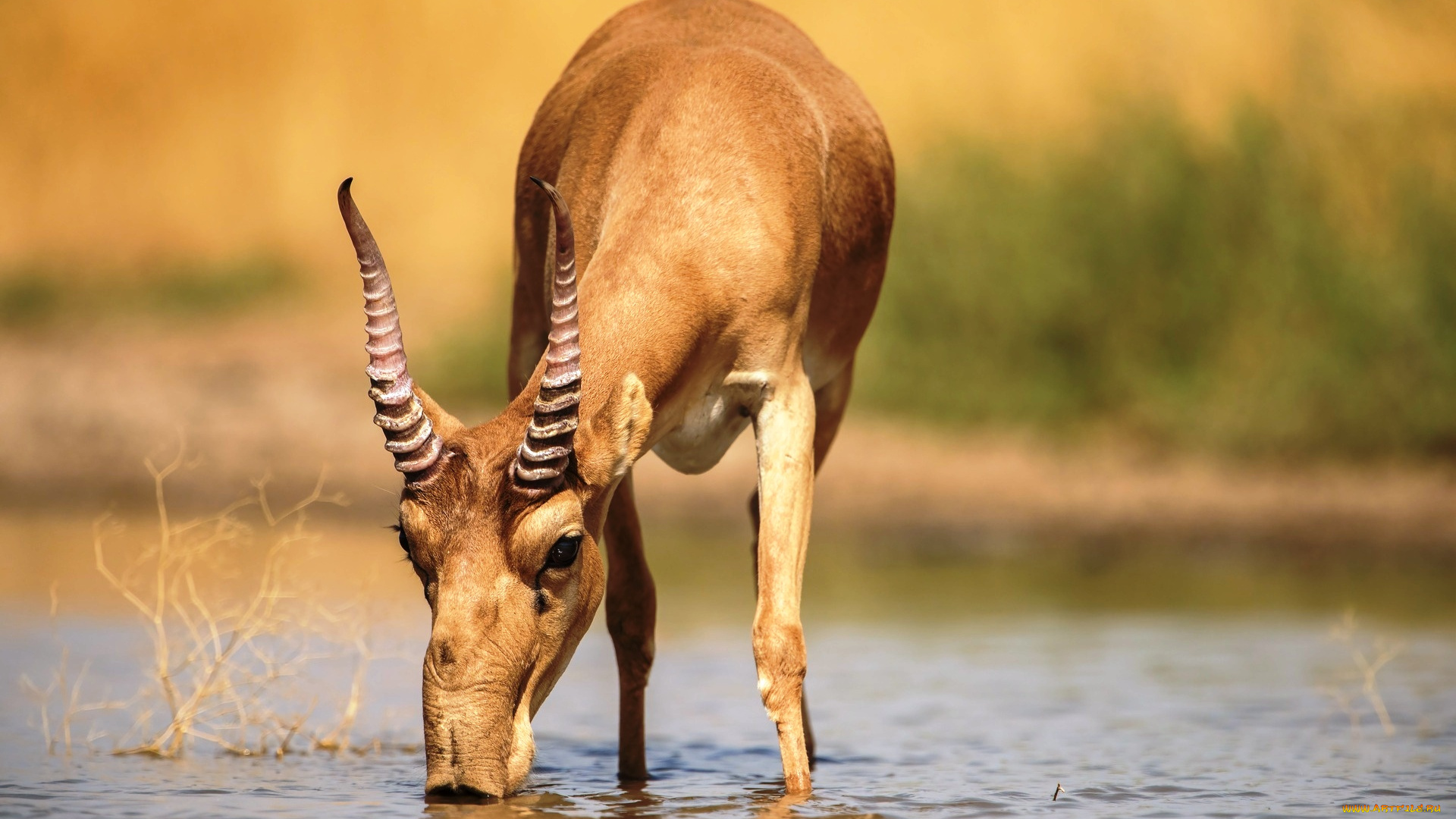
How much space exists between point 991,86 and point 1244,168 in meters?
16.1

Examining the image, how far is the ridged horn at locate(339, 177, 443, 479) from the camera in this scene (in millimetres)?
4863

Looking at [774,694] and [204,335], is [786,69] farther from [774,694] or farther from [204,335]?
[204,335]

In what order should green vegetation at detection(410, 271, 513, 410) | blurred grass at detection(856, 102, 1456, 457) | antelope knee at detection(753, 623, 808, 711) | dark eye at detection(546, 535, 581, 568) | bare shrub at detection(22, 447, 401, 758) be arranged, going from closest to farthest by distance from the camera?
dark eye at detection(546, 535, 581, 568)
antelope knee at detection(753, 623, 808, 711)
bare shrub at detection(22, 447, 401, 758)
blurred grass at detection(856, 102, 1456, 457)
green vegetation at detection(410, 271, 513, 410)

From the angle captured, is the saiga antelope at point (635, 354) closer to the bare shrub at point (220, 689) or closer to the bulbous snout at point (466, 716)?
the bulbous snout at point (466, 716)

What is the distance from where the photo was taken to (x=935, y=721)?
26.3 feet

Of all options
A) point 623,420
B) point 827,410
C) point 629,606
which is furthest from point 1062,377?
point 623,420

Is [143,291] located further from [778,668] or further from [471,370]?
[778,668]

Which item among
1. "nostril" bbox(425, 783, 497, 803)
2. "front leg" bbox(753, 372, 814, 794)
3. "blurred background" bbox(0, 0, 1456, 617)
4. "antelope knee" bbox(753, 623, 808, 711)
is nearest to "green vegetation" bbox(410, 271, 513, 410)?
"blurred background" bbox(0, 0, 1456, 617)

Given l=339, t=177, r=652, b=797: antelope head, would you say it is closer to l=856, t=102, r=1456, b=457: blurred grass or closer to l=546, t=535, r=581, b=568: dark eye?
l=546, t=535, r=581, b=568: dark eye

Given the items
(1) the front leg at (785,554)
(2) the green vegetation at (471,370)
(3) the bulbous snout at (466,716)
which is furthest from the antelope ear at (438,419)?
(2) the green vegetation at (471,370)

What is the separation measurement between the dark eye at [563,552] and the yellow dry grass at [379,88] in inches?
927

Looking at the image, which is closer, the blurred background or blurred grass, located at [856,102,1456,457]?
the blurred background

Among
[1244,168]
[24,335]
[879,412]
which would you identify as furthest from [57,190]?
[1244,168]

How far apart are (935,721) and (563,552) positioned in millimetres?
3408
